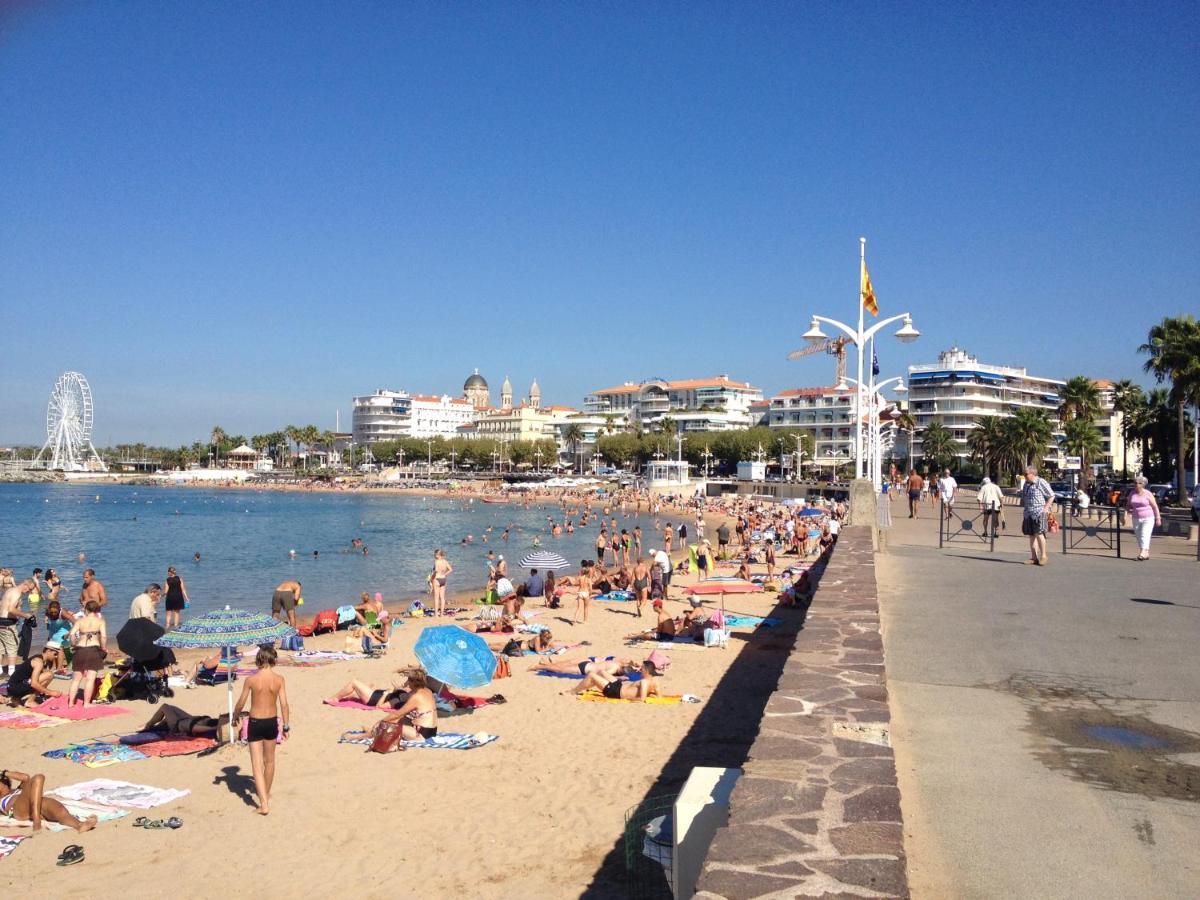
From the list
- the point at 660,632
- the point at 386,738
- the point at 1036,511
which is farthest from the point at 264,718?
the point at 1036,511

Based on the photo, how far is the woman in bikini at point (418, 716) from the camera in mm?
9492

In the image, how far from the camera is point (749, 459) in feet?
352

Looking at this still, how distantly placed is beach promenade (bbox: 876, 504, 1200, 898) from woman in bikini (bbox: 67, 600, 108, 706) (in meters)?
9.59

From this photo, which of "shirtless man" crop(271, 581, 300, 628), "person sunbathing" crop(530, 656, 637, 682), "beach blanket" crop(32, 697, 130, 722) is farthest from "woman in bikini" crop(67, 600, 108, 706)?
"shirtless man" crop(271, 581, 300, 628)

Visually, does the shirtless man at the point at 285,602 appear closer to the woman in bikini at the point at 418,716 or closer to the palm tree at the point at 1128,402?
the woman in bikini at the point at 418,716

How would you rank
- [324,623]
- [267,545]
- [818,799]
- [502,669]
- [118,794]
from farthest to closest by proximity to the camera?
[267,545] → [324,623] → [502,669] → [118,794] → [818,799]

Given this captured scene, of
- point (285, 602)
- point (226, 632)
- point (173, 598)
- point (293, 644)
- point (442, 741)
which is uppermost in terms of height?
point (226, 632)

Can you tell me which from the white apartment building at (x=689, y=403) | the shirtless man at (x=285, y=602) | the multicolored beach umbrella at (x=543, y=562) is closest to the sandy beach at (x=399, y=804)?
the shirtless man at (x=285, y=602)

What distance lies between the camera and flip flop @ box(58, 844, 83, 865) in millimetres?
6691

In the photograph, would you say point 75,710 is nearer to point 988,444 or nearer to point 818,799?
point 818,799

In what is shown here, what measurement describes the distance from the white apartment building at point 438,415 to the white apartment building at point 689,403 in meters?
33.2

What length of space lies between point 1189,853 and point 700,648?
412 inches

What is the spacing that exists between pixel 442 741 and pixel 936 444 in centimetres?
8939

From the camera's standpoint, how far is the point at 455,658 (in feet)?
34.5
